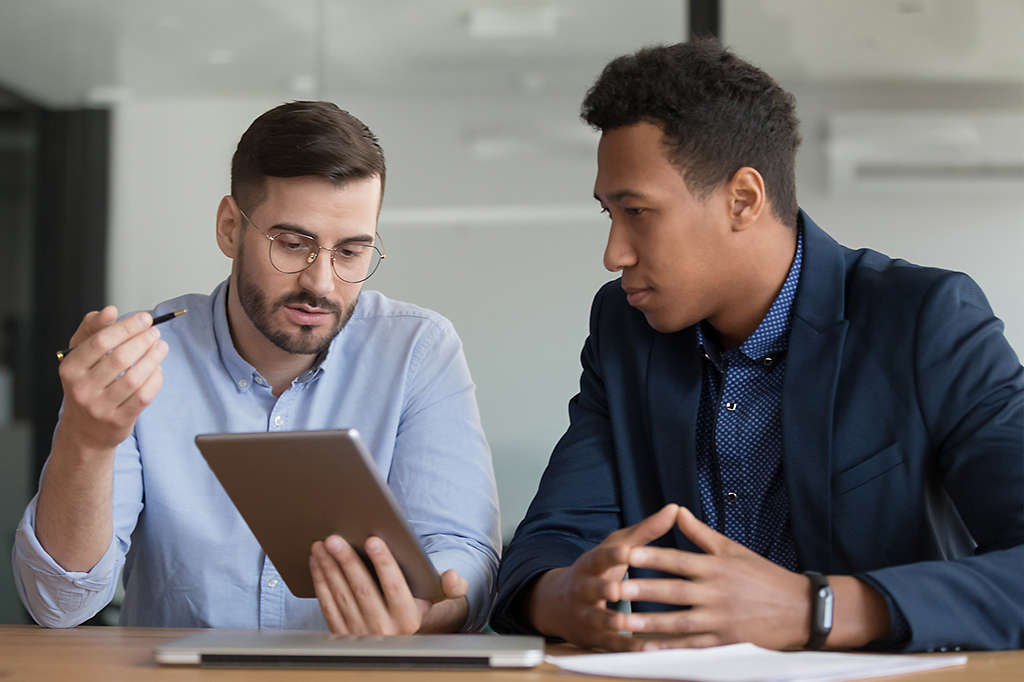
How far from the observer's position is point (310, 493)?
47.0 inches

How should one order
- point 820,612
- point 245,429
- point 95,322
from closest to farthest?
point 820,612, point 95,322, point 245,429

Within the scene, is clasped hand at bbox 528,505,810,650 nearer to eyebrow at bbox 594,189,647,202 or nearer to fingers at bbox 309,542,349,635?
fingers at bbox 309,542,349,635

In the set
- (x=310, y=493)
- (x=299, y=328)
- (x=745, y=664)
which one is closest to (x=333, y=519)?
(x=310, y=493)

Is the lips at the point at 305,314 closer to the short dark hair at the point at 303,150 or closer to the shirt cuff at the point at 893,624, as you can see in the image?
the short dark hair at the point at 303,150

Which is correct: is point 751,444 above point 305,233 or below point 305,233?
below

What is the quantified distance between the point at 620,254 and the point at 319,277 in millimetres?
508

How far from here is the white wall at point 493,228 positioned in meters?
3.14

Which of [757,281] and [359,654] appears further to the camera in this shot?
[757,281]

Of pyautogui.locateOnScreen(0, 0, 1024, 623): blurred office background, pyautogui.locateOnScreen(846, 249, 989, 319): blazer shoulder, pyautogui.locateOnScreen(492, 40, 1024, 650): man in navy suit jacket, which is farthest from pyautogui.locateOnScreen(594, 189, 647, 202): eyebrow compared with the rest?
pyautogui.locateOnScreen(0, 0, 1024, 623): blurred office background

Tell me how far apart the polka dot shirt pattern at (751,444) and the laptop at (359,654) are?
22.0 inches

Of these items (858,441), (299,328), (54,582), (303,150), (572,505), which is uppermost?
(303,150)

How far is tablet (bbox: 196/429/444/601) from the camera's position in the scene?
1.13 m

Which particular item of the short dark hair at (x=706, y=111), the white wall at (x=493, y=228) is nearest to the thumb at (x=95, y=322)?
the short dark hair at (x=706, y=111)

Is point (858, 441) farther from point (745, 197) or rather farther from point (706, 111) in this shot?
point (706, 111)
